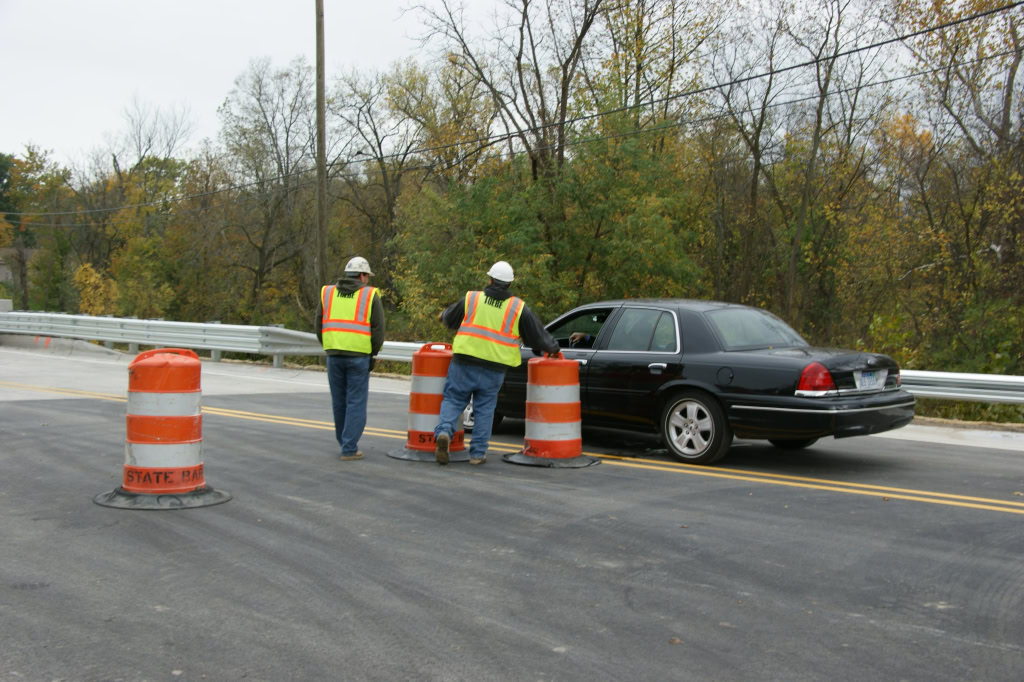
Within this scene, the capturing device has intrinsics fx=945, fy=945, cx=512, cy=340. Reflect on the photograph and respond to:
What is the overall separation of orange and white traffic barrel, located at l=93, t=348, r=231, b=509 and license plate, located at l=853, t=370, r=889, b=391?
5.36m

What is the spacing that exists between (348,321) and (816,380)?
4178mm

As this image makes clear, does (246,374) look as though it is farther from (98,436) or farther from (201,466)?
(201,466)

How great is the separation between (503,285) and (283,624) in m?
4.76

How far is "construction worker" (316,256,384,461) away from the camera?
28.5ft

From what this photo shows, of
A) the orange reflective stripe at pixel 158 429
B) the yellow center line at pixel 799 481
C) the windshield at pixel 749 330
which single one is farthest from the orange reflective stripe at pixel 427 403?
the windshield at pixel 749 330

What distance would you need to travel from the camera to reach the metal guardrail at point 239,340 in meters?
11.8

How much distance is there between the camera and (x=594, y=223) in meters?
27.9

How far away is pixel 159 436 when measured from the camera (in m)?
6.80

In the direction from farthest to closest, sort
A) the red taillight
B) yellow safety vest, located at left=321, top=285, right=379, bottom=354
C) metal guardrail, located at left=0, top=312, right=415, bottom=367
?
metal guardrail, located at left=0, top=312, right=415, bottom=367, yellow safety vest, located at left=321, top=285, right=379, bottom=354, the red taillight

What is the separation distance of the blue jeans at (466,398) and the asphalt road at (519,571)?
0.28 metres

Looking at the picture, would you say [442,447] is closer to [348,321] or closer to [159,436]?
[348,321]

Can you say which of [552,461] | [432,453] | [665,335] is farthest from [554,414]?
[665,335]

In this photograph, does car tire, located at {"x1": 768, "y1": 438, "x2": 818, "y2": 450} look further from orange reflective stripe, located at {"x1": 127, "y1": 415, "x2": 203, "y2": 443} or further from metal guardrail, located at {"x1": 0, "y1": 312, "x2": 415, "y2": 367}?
metal guardrail, located at {"x1": 0, "y1": 312, "x2": 415, "y2": 367}

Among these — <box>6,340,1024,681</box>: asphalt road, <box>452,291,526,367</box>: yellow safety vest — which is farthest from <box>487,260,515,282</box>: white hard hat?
<box>6,340,1024,681</box>: asphalt road
